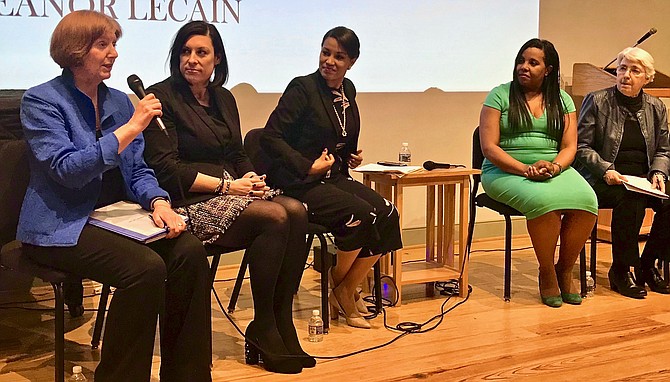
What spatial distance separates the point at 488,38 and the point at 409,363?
2480 mm

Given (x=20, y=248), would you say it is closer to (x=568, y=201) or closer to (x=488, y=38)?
(x=568, y=201)

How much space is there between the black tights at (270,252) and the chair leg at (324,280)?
241mm

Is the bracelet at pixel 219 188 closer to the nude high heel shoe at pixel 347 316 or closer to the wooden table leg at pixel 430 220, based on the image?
the nude high heel shoe at pixel 347 316

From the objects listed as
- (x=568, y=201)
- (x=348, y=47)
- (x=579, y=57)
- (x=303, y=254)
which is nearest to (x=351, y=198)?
(x=303, y=254)

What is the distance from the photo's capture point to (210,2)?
13.0ft

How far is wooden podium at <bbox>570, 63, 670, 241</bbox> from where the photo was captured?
15.7 ft

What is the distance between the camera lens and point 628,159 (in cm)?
405

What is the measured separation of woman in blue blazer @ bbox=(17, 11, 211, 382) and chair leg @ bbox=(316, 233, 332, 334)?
0.63m

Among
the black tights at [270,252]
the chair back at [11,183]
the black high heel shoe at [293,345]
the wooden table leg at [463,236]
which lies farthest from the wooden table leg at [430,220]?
the chair back at [11,183]

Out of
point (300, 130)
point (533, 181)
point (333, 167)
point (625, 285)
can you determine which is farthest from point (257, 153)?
point (625, 285)

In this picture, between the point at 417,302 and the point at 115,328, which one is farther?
the point at 417,302

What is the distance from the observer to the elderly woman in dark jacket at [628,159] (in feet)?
12.7

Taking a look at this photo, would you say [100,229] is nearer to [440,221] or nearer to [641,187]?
[440,221]

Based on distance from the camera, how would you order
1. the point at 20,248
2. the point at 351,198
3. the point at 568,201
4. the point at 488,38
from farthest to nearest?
1. the point at 488,38
2. the point at 568,201
3. the point at 351,198
4. the point at 20,248
